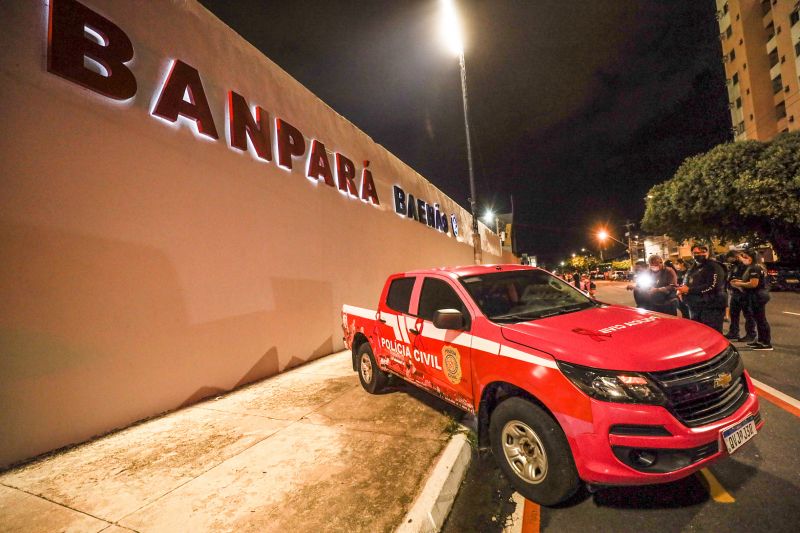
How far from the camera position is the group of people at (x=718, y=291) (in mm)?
5500

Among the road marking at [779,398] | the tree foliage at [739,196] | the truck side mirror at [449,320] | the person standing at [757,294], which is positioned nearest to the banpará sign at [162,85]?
the truck side mirror at [449,320]

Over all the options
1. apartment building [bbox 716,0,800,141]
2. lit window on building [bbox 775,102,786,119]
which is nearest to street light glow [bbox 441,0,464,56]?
apartment building [bbox 716,0,800,141]

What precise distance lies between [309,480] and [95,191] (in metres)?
3.95

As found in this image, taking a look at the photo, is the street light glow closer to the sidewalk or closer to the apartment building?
the sidewalk

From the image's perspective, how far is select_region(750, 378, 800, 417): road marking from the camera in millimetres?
3558

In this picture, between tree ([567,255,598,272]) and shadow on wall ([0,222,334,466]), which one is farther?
tree ([567,255,598,272])

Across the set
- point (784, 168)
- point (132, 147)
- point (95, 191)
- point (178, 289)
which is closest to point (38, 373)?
point (178, 289)

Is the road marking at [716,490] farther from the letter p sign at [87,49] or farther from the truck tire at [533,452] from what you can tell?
the letter p sign at [87,49]

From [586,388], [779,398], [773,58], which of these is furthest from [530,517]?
[773,58]

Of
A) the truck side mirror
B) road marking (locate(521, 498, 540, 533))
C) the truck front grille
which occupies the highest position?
the truck side mirror

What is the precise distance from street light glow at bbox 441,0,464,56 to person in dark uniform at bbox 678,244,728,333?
9034 millimetres

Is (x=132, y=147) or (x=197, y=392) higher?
(x=132, y=147)

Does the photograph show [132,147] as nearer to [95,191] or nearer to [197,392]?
[95,191]

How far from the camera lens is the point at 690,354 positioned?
2.29m
